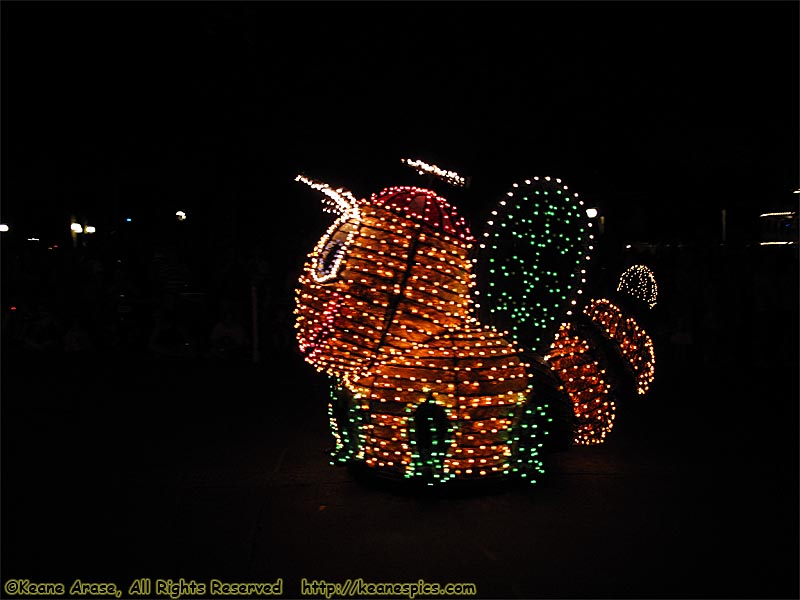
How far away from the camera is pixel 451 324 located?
16.6ft

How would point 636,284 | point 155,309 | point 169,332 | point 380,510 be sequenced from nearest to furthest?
point 380,510 < point 636,284 < point 169,332 < point 155,309

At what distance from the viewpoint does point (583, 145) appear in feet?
45.5

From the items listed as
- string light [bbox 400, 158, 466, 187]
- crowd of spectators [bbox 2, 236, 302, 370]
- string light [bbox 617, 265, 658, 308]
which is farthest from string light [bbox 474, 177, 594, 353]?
crowd of spectators [bbox 2, 236, 302, 370]

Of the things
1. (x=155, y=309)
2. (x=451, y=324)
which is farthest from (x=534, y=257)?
(x=155, y=309)

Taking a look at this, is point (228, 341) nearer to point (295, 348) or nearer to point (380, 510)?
point (295, 348)

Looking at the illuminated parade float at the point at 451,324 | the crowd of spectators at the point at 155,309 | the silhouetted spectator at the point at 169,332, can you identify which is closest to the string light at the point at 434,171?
the illuminated parade float at the point at 451,324

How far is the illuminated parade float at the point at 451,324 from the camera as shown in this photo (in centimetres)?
485

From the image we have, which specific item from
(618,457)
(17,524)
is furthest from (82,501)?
(618,457)

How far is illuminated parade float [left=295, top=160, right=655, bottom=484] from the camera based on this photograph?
191 inches

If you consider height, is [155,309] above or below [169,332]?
above

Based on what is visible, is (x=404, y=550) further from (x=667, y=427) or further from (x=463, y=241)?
(x=667, y=427)

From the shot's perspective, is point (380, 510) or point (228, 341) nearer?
point (380, 510)

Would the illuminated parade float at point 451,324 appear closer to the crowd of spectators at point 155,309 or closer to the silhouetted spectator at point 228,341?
the crowd of spectators at point 155,309

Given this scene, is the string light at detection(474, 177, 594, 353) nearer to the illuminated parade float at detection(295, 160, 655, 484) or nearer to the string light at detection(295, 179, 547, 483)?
the illuminated parade float at detection(295, 160, 655, 484)
